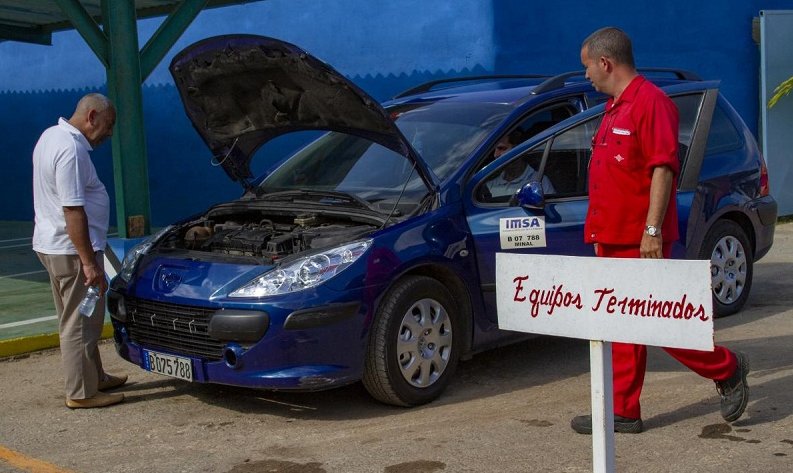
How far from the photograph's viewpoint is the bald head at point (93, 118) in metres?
5.89

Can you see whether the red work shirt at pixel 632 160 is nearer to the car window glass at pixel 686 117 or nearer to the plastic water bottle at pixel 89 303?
the car window glass at pixel 686 117

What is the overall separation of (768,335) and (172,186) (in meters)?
9.88

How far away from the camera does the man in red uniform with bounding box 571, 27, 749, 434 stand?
4.80m

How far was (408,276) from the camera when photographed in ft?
18.6

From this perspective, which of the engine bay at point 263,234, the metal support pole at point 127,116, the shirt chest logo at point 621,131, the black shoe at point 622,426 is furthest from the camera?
the metal support pole at point 127,116

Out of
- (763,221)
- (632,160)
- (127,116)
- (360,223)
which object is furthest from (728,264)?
(127,116)

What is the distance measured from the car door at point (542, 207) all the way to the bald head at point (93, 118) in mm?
2104

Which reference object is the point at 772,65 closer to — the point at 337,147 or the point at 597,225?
the point at 337,147

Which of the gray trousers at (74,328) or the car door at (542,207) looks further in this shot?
the car door at (542,207)

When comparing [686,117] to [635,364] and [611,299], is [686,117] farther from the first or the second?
[611,299]

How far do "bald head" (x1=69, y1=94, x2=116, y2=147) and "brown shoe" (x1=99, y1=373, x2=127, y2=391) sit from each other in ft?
4.76

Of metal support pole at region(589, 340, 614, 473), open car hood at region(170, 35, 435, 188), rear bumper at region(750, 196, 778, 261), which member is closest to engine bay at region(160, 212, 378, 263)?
open car hood at region(170, 35, 435, 188)

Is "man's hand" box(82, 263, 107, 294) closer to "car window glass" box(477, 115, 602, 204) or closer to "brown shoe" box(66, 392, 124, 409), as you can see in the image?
"brown shoe" box(66, 392, 124, 409)

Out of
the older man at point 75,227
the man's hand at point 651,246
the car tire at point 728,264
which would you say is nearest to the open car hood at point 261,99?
the older man at point 75,227
